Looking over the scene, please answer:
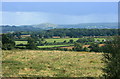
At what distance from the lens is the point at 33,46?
5125 centimetres

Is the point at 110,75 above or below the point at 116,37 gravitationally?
below

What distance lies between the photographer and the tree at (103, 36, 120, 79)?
39.4 feet

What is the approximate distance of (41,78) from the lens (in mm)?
14539

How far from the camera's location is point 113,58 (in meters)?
12.3

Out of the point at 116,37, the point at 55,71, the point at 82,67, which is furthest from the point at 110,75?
the point at 82,67

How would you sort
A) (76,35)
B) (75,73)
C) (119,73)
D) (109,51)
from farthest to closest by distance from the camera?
1. (76,35)
2. (75,73)
3. (109,51)
4. (119,73)

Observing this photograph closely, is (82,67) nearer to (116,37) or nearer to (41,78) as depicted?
(41,78)

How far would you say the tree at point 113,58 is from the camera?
473 inches

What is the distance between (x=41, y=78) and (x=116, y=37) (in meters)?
5.44

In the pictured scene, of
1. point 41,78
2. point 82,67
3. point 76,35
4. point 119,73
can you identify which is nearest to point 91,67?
point 82,67

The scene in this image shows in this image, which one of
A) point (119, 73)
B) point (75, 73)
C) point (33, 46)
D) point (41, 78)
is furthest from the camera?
point (33, 46)

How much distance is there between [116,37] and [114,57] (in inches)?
49.4

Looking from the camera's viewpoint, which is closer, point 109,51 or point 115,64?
point 115,64

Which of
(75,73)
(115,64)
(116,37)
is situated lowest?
(75,73)
